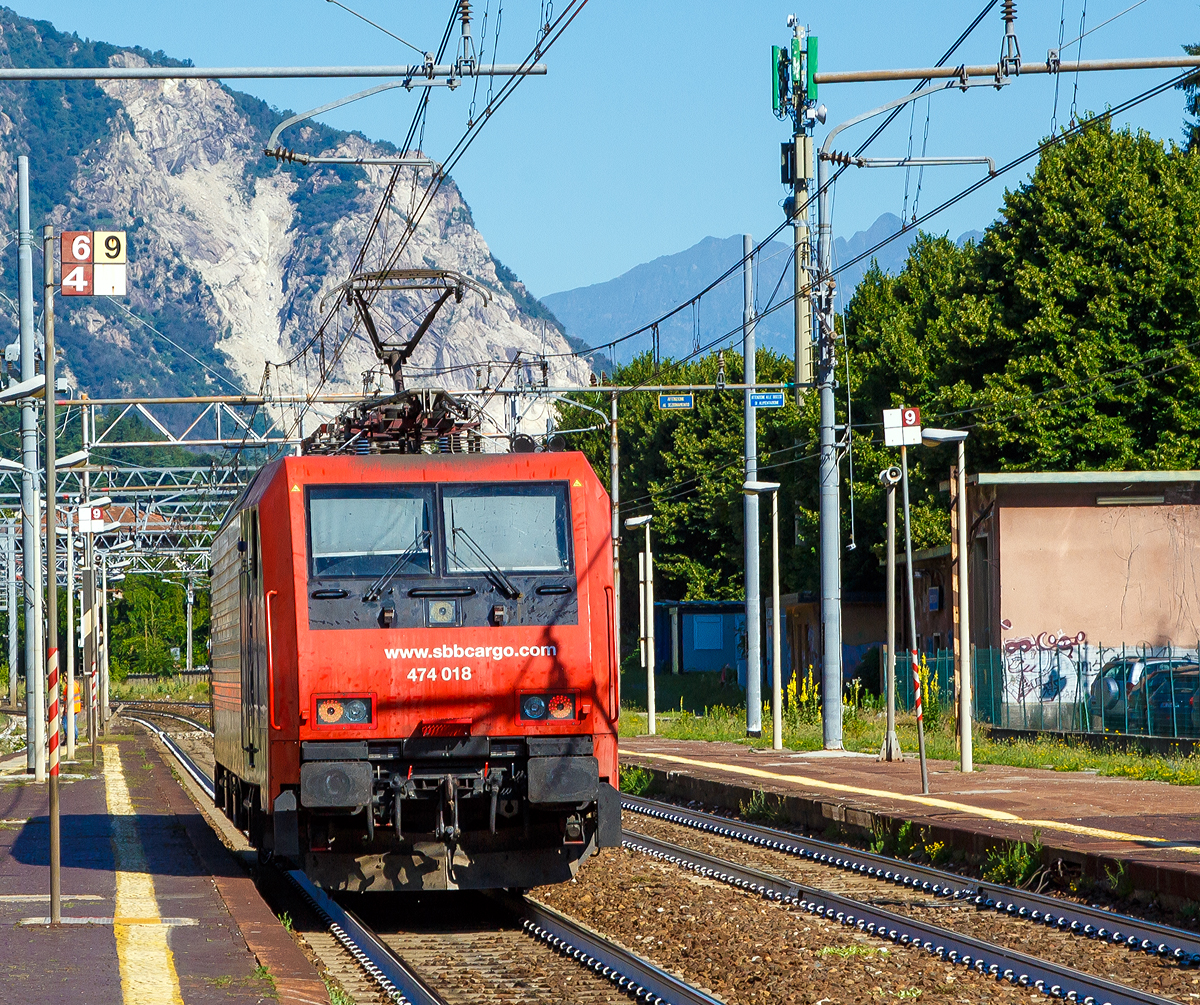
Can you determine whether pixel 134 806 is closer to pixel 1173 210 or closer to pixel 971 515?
pixel 971 515

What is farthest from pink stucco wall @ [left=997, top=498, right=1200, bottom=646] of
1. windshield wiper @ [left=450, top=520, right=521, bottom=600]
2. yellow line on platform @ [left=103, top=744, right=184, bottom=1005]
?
windshield wiper @ [left=450, top=520, right=521, bottom=600]

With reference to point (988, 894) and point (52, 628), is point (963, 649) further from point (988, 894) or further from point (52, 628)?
point (52, 628)

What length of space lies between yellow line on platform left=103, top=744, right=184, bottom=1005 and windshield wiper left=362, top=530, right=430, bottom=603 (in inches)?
98.6

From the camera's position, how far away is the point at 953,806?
16.2 metres

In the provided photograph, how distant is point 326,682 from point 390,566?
981 mm

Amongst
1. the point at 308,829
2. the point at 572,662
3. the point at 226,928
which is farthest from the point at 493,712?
the point at 226,928

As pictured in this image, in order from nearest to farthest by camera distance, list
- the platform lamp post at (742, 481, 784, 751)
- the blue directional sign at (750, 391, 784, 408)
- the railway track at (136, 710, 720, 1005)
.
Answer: the railway track at (136, 710, 720, 1005)
the platform lamp post at (742, 481, 784, 751)
the blue directional sign at (750, 391, 784, 408)

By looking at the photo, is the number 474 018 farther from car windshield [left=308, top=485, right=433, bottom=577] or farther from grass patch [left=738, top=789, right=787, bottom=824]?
grass patch [left=738, top=789, right=787, bottom=824]

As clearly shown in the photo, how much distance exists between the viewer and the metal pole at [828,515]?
24500mm

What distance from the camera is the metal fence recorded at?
80.1 ft

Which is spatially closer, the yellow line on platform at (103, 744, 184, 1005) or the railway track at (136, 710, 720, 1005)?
the yellow line on platform at (103, 744, 184, 1005)

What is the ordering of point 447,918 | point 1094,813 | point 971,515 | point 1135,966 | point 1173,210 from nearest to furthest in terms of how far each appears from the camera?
point 1135,966 → point 447,918 → point 1094,813 → point 971,515 → point 1173,210

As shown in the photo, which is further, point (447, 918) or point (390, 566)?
point (447, 918)

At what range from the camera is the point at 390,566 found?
11.5 metres
